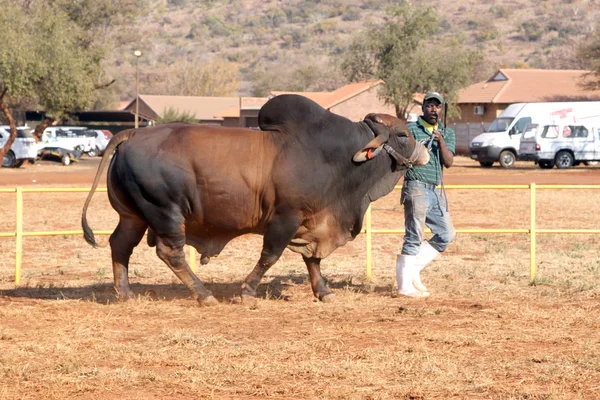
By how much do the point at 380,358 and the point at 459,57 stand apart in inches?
2056

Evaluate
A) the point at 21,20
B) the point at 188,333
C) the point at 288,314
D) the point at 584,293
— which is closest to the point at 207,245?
the point at 288,314

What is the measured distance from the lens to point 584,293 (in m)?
10.7

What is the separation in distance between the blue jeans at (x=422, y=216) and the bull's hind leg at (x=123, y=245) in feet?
8.71

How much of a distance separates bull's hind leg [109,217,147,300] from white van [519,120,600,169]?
29955mm

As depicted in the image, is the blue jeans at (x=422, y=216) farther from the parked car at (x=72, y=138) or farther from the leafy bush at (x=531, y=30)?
the leafy bush at (x=531, y=30)

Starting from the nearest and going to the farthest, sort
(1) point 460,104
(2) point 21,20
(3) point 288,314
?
(3) point 288,314 < (2) point 21,20 < (1) point 460,104

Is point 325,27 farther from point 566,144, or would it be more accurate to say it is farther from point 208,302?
point 208,302

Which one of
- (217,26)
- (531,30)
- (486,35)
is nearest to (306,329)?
(486,35)

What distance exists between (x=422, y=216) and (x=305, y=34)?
136 m

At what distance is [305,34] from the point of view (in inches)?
5674

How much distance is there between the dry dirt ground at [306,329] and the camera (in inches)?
258

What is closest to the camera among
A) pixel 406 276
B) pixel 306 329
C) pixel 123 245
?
pixel 306 329

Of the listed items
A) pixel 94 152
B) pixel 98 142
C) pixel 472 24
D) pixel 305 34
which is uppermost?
pixel 472 24

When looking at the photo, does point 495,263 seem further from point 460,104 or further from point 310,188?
point 460,104
